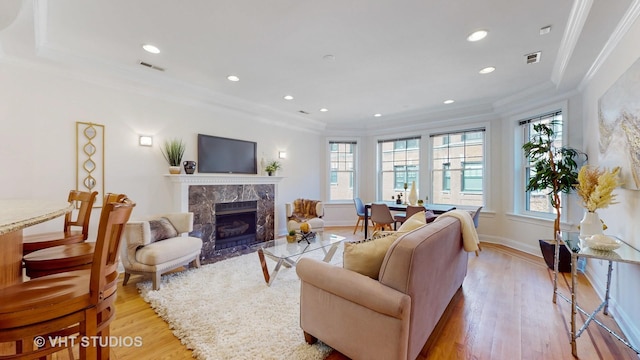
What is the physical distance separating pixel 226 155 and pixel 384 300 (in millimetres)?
3963

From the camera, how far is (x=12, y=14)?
1.63 m

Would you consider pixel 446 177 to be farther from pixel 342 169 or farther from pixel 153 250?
pixel 153 250

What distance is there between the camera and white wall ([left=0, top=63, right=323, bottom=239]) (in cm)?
281

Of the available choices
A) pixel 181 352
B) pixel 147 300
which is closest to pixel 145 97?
pixel 147 300

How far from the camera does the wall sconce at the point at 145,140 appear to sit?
12.1 ft

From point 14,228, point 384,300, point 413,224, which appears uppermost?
point 14,228

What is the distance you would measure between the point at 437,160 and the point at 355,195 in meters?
2.15

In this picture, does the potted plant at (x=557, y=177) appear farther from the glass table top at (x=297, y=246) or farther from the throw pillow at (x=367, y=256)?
the throw pillow at (x=367, y=256)

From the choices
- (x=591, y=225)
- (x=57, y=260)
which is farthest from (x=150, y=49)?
(x=591, y=225)

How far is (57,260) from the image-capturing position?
1.64 metres

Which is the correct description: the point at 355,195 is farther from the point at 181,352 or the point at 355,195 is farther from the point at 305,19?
the point at 181,352

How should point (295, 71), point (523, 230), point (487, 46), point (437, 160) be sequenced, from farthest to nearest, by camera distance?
point (437, 160) → point (523, 230) → point (295, 71) → point (487, 46)

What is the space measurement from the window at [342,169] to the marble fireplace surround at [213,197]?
2019 millimetres

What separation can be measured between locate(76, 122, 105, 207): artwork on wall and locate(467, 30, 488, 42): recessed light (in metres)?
4.43
